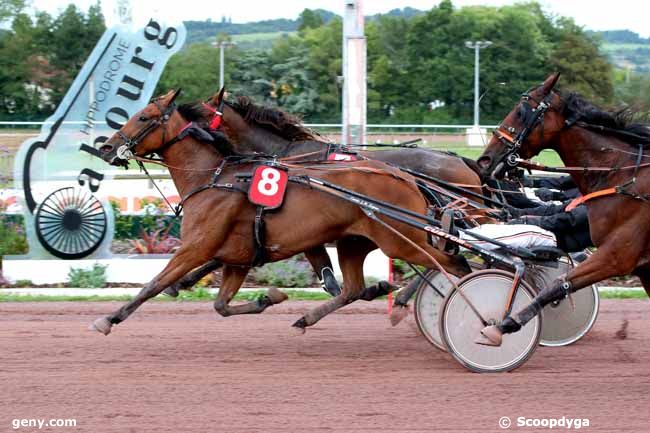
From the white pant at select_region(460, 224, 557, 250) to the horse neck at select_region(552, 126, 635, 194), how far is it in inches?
17.7

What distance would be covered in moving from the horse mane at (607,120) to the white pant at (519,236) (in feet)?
2.73

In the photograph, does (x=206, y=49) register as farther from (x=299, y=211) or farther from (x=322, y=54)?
(x=299, y=211)

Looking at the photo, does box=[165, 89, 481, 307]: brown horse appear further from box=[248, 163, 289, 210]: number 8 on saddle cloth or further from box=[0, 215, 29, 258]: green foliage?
box=[0, 215, 29, 258]: green foliage

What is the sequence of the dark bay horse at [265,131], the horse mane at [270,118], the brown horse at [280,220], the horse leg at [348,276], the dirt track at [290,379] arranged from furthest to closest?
the horse mane at [270,118] < the dark bay horse at [265,131] < the horse leg at [348,276] < the brown horse at [280,220] < the dirt track at [290,379]

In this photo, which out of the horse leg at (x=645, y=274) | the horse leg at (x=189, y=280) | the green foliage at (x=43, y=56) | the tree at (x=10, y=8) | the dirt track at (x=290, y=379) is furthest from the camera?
the tree at (x=10, y=8)

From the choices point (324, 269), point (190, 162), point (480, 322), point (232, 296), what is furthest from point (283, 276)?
point (480, 322)

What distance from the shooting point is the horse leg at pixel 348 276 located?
759 centimetres

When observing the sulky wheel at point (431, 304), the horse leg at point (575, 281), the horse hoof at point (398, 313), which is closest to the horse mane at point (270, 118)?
the horse hoof at point (398, 313)

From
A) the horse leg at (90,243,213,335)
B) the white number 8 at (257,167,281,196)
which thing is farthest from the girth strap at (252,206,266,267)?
the horse leg at (90,243,213,335)

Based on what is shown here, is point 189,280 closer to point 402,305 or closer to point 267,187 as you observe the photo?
point 267,187

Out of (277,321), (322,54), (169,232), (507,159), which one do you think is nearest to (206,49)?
(322,54)

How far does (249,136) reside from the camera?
27.3 feet

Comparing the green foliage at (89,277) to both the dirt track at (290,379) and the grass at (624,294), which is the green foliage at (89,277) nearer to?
the dirt track at (290,379)
